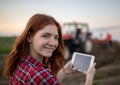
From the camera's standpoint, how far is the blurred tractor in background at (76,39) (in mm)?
5695

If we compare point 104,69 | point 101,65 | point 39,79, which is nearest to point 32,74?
point 39,79

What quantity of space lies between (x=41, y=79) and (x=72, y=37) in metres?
4.59

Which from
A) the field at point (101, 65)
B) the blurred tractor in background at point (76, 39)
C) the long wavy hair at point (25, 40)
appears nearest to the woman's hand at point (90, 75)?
the long wavy hair at point (25, 40)

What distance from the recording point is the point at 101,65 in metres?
5.59

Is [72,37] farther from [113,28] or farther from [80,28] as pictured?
[113,28]

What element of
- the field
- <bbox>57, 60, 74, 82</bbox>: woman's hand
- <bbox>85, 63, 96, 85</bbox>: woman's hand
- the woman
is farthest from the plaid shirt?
the field

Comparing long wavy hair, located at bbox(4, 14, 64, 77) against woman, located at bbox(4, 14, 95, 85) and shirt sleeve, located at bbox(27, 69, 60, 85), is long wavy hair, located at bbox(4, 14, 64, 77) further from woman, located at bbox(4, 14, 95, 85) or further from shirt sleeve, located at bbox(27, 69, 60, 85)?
shirt sleeve, located at bbox(27, 69, 60, 85)

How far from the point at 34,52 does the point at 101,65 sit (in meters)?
4.43

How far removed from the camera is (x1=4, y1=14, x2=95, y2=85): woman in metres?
1.15

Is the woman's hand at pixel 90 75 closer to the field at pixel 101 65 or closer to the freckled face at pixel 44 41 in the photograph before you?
the freckled face at pixel 44 41

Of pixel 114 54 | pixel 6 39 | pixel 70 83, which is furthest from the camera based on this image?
pixel 114 54

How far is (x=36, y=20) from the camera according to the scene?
3.95ft

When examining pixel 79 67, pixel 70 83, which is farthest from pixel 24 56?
pixel 70 83

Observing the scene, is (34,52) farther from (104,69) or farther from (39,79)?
(104,69)
